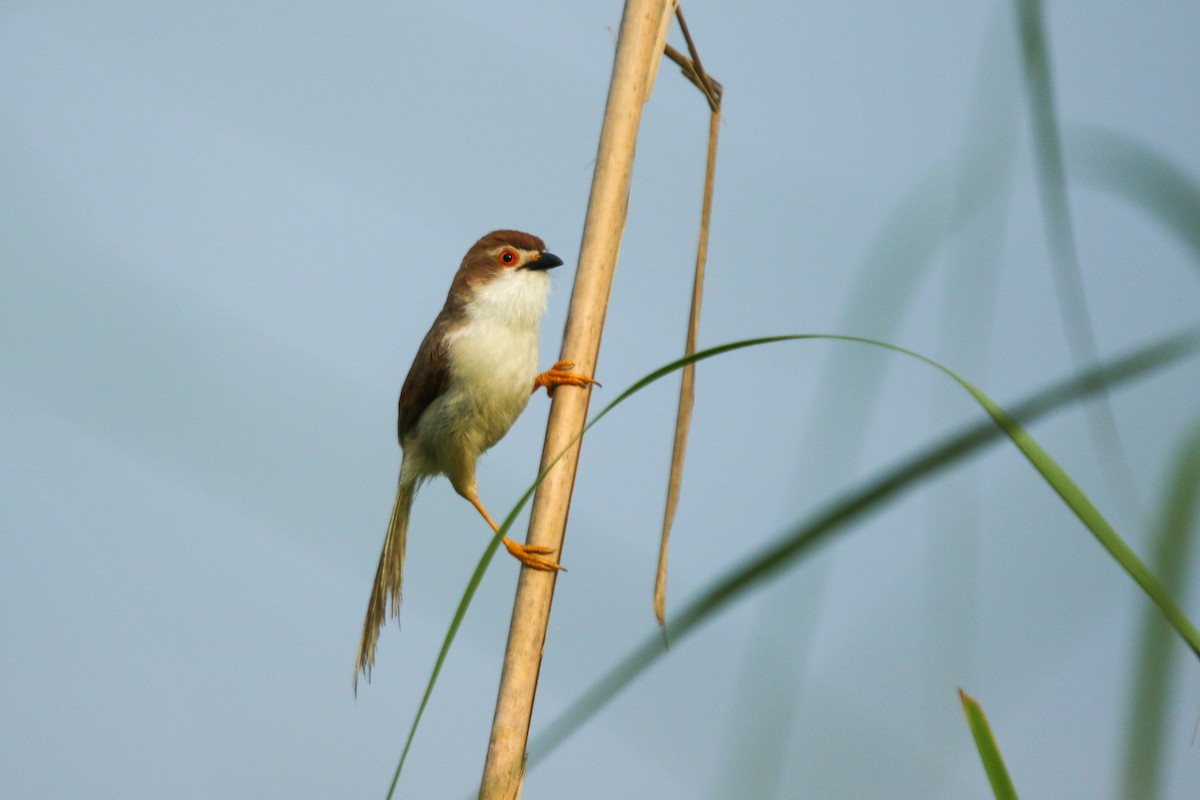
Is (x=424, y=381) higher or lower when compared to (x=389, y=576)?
higher

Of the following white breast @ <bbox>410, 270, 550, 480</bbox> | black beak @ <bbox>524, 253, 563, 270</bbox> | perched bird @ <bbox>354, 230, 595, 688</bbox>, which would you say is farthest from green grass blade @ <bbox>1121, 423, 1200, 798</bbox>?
black beak @ <bbox>524, 253, 563, 270</bbox>

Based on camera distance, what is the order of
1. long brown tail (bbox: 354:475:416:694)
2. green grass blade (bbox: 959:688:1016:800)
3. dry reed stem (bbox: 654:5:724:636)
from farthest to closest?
long brown tail (bbox: 354:475:416:694)
dry reed stem (bbox: 654:5:724:636)
green grass blade (bbox: 959:688:1016:800)

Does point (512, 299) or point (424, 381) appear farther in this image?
point (424, 381)

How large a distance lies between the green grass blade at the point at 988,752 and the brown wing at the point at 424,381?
3.47 metres

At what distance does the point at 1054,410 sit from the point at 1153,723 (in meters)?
0.39

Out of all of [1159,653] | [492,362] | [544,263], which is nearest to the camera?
Result: [1159,653]

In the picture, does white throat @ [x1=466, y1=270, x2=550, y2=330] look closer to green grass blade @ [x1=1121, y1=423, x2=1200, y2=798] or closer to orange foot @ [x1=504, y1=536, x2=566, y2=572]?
orange foot @ [x1=504, y1=536, x2=566, y2=572]

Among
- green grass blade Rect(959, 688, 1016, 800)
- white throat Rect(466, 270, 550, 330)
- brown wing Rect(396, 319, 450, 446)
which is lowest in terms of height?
brown wing Rect(396, 319, 450, 446)

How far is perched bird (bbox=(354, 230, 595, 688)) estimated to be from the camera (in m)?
4.32

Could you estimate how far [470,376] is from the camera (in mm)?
4410

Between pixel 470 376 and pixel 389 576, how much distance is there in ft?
3.31

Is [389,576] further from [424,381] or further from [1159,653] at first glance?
[1159,653]

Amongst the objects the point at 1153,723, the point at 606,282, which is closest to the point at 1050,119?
the point at 1153,723

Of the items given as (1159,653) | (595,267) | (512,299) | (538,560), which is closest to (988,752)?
(1159,653)
